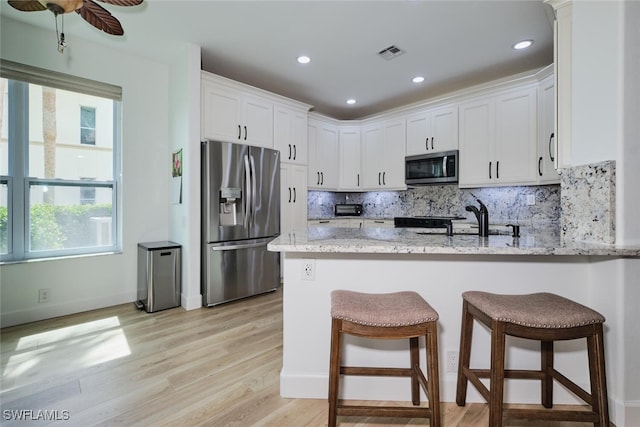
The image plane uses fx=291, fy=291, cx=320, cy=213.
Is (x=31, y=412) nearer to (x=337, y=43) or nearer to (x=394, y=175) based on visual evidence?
(x=337, y=43)

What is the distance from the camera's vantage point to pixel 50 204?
2.95 metres

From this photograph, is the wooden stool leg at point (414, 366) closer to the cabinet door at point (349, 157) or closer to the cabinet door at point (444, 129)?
the cabinet door at point (444, 129)

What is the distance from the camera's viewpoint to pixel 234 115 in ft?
11.6

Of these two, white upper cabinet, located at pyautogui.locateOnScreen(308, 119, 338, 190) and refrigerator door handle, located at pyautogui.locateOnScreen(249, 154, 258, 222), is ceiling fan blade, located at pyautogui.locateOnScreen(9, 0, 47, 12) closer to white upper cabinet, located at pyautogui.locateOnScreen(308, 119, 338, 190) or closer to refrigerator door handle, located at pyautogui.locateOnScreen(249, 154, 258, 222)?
refrigerator door handle, located at pyautogui.locateOnScreen(249, 154, 258, 222)

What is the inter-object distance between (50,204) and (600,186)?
4.44 m

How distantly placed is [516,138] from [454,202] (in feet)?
3.76

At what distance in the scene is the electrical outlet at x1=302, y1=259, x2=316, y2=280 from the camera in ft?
5.53

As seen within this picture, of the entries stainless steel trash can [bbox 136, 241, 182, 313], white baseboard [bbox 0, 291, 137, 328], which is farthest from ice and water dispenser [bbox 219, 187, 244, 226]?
white baseboard [bbox 0, 291, 137, 328]

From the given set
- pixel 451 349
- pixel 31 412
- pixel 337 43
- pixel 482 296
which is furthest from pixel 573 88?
pixel 31 412

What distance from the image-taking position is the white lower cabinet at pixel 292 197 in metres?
4.15

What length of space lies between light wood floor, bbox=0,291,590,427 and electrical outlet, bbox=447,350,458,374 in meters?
0.19

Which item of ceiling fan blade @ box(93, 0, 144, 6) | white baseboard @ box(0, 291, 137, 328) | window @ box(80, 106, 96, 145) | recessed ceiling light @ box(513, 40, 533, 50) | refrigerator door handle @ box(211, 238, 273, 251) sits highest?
recessed ceiling light @ box(513, 40, 533, 50)

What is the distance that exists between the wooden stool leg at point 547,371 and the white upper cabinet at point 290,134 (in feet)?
11.2

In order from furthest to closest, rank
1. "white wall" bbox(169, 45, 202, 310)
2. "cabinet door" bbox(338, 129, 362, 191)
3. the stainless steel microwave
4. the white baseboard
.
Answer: "cabinet door" bbox(338, 129, 362, 191) → the stainless steel microwave → "white wall" bbox(169, 45, 202, 310) → the white baseboard
